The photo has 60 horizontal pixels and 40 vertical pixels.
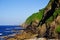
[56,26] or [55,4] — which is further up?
[55,4]

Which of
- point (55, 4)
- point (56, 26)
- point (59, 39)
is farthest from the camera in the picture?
point (55, 4)

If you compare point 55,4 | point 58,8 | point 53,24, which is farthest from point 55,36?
A: point 55,4

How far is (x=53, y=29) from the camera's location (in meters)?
70.8

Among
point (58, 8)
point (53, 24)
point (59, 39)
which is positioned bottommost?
point (59, 39)

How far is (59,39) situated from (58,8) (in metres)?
19.0

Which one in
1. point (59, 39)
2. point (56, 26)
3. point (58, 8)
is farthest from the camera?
point (58, 8)

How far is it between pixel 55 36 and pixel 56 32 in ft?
4.02

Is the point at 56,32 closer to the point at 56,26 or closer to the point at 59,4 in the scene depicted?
the point at 56,26

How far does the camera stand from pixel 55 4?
87.2 m

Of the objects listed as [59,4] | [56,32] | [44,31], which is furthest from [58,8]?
[56,32]

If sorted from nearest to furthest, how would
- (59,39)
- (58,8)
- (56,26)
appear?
(59,39), (56,26), (58,8)

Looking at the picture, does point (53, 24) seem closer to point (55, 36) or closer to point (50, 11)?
point (55, 36)

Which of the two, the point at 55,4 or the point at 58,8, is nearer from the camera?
the point at 58,8

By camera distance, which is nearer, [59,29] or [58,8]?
[59,29]
